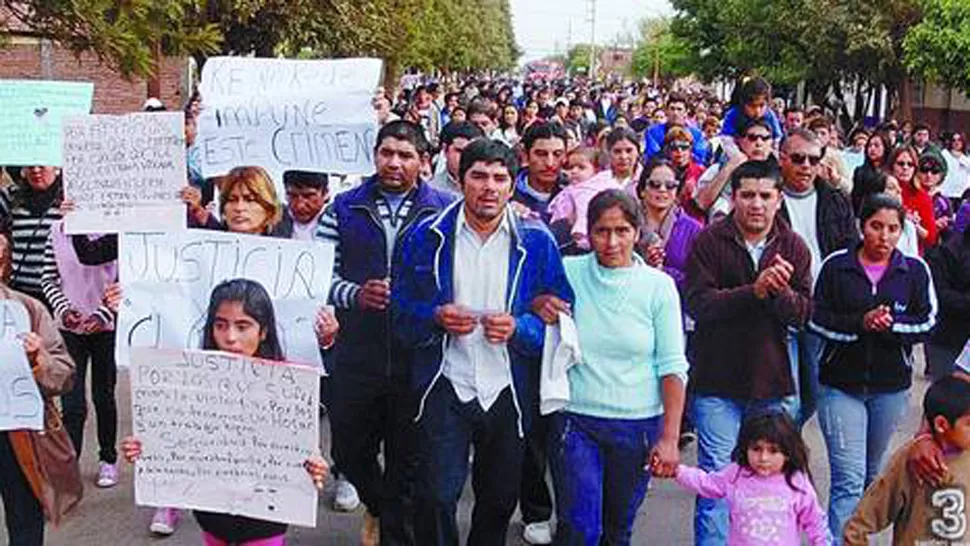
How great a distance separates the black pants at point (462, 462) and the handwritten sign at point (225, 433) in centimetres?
62

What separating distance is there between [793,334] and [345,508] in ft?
7.80

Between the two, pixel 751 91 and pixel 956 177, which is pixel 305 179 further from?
pixel 956 177

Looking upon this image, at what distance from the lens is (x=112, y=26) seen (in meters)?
5.47

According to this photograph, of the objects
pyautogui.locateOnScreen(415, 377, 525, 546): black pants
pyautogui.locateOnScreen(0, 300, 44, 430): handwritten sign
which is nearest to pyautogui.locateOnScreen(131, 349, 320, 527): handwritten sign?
pyautogui.locateOnScreen(0, 300, 44, 430): handwritten sign

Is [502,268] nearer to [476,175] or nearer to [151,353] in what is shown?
[476,175]

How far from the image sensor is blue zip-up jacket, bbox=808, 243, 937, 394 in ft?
16.2

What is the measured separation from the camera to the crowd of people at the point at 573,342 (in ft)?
13.7

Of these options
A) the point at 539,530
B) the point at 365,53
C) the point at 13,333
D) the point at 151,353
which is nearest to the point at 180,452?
the point at 151,353

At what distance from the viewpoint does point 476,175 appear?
4.27m

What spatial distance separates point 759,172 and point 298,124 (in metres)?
1.96

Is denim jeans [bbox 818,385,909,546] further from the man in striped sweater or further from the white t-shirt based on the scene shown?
the man in striped sweater

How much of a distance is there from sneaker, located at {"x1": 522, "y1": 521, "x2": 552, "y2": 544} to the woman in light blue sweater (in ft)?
3.91

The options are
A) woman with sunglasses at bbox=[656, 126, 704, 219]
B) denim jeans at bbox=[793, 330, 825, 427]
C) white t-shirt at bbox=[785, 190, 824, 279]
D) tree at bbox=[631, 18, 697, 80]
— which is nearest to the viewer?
denim jeans at bbox=[793, 330, 825, 427]

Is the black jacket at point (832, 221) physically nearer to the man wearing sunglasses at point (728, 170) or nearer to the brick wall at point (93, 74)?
the man wearing sunglasses at point (728, 170)
